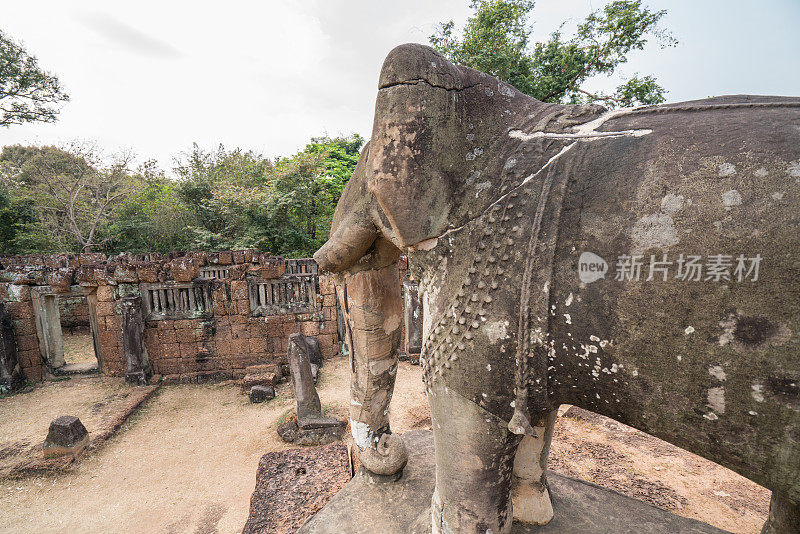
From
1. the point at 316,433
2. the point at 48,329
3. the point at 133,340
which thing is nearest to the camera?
the point at 316,433

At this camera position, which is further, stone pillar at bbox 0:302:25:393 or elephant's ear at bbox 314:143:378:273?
stone pillar at bbox 0:302:25:393

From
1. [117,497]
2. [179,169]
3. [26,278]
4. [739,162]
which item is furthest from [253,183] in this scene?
[739,162]

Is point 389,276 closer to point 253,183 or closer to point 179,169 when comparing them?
point 253,183

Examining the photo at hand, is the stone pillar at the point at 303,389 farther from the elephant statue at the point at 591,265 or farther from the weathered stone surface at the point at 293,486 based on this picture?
the elephant statue at the point at 591,265

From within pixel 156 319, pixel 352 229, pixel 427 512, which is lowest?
pixel 156 319

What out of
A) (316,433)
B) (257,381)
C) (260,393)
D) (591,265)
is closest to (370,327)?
(591,265)

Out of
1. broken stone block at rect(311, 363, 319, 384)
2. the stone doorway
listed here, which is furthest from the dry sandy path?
the stone doorway

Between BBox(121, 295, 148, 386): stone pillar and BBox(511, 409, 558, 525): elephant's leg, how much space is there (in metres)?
7.95

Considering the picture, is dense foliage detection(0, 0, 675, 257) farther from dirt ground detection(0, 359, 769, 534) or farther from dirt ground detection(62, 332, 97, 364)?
dirt ground detection(0, 359, 769, 534)

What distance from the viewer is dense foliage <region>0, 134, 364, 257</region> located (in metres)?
16.4

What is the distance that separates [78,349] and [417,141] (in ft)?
41.7

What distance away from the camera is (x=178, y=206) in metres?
17.9

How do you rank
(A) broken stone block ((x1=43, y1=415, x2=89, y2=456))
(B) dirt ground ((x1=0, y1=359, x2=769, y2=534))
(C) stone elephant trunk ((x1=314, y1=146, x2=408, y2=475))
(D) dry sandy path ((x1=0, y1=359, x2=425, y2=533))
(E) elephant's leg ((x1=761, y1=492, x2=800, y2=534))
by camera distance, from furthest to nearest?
(A) broken stone block ((x1=43, y1=415, x2=89, y2=456)) < (D) dry sandy path ((x1=0, y1=359, x2=425, y2=533)) < (B) dirt ground ((x1=0, y1=359, x2=769, y2=534)) < (C) stone elephant trunk ((x1=314, y1=146, x2=408, y2=475)) < (E) elephant's leg ((x1=761, y1=492, x2=800, y2=534))

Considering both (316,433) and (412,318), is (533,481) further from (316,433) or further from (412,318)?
(412,318)
